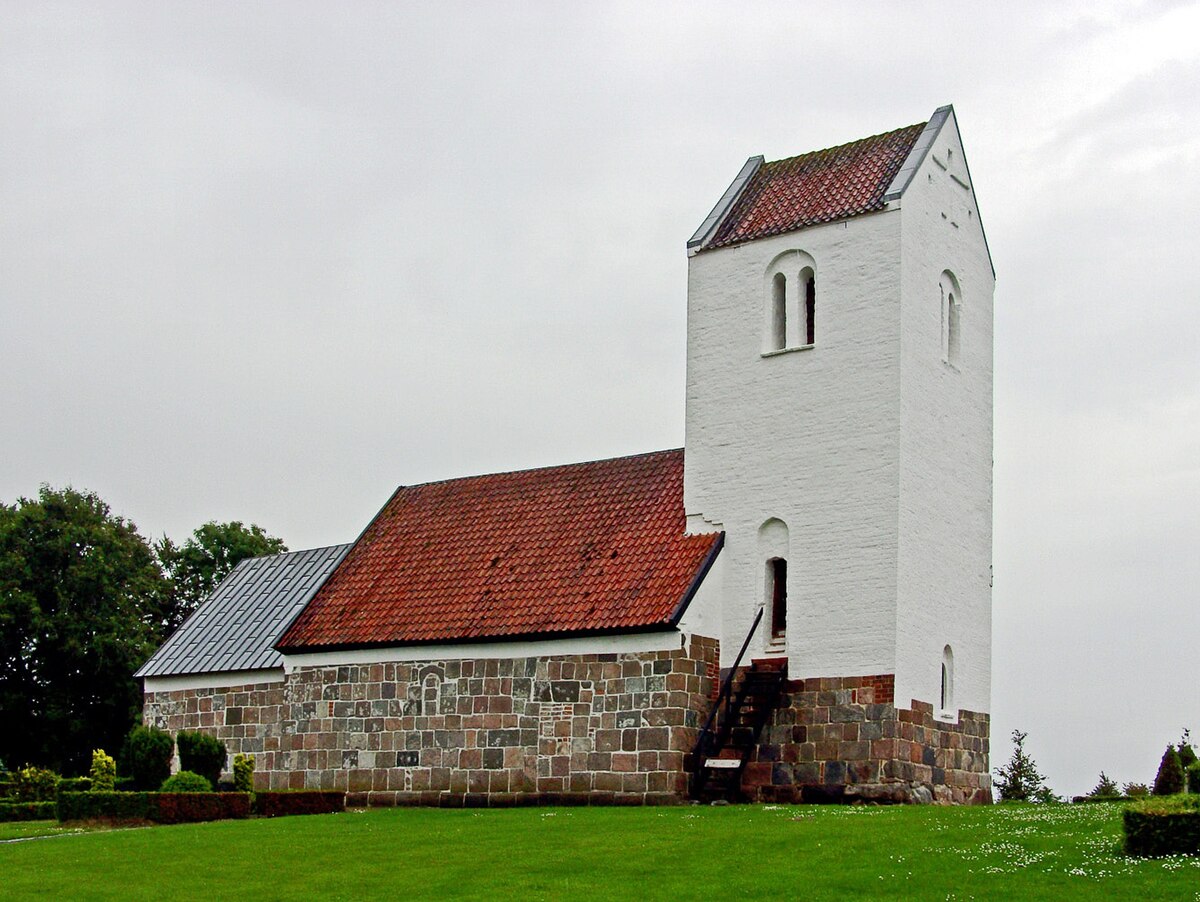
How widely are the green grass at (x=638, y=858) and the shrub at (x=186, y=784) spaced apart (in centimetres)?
233

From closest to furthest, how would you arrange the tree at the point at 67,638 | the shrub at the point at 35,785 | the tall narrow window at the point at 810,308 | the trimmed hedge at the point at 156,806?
the trimmed hedge at the point at 156,806 < the tall narrow window at the point at 810,308 < the shrub at the point at 35,785 < the tree at the point at 67,638

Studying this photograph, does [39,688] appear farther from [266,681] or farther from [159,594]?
[266,681]

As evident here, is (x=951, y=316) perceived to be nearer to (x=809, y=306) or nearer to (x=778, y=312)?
(x=809, y=306)

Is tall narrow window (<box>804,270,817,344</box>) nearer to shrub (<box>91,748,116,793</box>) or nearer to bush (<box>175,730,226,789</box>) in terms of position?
bush (<box>175,730,226,789</box>)

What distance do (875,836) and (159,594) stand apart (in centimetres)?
3224

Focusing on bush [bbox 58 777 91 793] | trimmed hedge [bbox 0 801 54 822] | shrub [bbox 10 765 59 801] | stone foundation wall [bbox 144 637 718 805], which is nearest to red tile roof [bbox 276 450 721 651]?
stone foundation wall [bbox 144 637 718 805]

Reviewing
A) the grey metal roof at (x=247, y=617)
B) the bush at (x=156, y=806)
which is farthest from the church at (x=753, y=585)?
the bush at (x=156, y=806)

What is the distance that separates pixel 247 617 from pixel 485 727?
829 centimetres

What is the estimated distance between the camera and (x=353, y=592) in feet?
93.0

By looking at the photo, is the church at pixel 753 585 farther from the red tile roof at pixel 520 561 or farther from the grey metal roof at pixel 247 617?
the grey metal roof at pixel 247 617

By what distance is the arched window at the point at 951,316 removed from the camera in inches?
1002

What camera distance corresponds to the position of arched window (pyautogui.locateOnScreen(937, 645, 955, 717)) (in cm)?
2416

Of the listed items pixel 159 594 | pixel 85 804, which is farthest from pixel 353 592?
pixel 159 594

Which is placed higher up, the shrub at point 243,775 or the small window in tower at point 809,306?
the small window in tower at point 809,306
